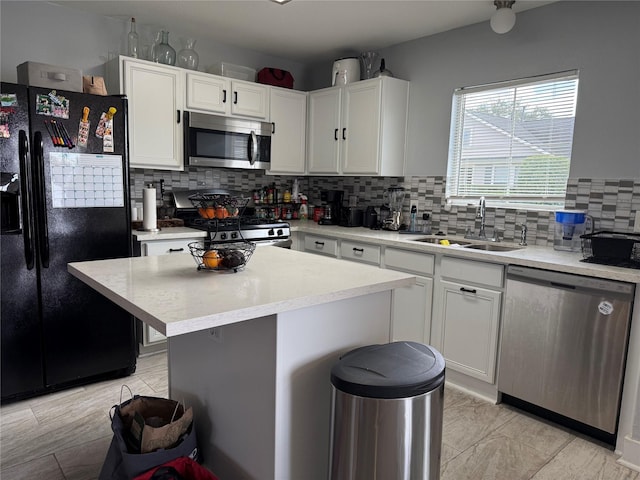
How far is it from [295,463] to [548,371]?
1.60 meters

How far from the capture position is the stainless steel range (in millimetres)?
3473

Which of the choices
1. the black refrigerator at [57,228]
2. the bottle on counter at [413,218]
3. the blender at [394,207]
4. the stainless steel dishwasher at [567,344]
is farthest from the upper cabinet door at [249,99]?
the stainless steel dishwasher at [567,344]

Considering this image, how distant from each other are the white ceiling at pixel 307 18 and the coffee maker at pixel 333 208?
134 cm

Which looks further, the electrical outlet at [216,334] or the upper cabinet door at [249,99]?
the upper cabinet door at [249,99]

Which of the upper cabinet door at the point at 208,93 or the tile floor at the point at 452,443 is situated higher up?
the upper cabinet door at the point at 208,93

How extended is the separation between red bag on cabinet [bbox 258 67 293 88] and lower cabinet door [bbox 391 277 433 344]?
2.25 metres

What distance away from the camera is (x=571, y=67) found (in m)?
2.86

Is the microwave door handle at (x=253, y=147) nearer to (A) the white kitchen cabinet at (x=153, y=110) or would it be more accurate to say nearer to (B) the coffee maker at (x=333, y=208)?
(A) the white kitchen cabinet at (x=153, y=110)

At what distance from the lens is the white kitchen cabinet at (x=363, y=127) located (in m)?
3.70

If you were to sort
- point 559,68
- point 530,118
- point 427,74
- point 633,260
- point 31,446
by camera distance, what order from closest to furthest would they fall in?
point 31,446, point 633,260, point 559,68, point 530,118, point 427,74

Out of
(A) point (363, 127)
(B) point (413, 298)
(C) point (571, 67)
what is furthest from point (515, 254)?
(A) point (363, 127)

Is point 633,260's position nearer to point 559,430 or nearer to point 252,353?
point 559,430

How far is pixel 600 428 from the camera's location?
7.44 feet

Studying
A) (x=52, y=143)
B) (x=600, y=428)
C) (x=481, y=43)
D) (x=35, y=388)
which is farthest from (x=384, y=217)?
(x=35, y=388)
